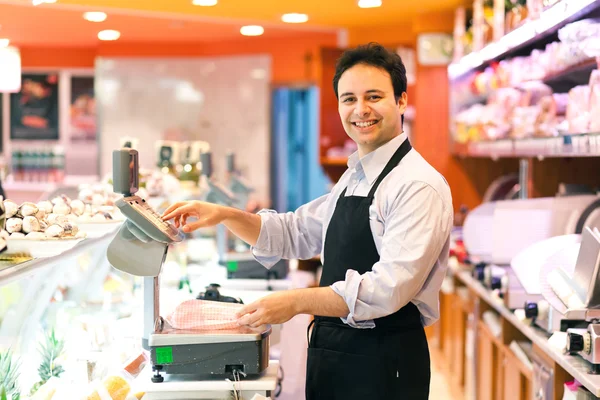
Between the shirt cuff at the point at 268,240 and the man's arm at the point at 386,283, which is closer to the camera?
the man's arm at the point at 386,283

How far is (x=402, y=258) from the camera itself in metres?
2.17

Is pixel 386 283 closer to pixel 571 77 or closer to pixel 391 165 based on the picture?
pixel 391 165

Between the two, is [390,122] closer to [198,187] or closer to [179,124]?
[198,187]

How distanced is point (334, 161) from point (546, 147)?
12.1 feet

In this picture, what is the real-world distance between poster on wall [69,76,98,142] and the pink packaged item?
9176 mm

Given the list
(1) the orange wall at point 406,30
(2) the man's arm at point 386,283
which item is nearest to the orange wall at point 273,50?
(1) the orange wall at point 406,30

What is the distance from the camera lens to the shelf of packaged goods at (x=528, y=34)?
3157mm

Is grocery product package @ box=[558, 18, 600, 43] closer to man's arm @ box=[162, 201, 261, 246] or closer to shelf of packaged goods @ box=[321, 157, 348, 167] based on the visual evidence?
man's arm @ box=[162, 201, 261, 246]

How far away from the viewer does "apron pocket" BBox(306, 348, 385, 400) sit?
7.80 ft

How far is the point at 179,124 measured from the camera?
32.3 feet

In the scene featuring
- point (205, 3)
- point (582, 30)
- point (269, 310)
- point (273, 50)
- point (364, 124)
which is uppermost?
point (273, 50)

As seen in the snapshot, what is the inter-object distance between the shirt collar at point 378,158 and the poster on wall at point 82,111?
9.15 metres

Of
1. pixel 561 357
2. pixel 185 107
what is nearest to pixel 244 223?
pixel 561 357

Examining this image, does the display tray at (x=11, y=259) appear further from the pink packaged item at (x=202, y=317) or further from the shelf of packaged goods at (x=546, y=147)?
the shelf of packaged goods at (x=546, y=147)
